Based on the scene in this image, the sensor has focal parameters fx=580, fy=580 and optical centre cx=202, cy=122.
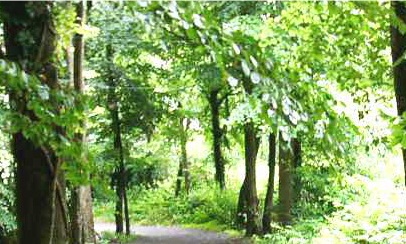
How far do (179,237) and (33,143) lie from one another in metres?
16.0

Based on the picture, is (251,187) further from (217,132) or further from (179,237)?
(217,132)

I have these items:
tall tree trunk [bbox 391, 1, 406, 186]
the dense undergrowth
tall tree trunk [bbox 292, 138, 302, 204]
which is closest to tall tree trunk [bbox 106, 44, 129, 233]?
the dense undergrowth

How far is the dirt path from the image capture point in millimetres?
16172

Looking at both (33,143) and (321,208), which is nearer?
(33,143)

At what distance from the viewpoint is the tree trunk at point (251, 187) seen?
15828 mm

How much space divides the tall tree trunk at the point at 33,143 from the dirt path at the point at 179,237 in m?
13.6

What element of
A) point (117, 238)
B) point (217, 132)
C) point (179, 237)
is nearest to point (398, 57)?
point (117, 238)

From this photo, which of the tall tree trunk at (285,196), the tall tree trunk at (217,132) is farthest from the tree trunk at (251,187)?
the tall tree trunk at (217,132)

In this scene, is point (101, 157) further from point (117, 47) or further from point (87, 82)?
point (117, 47)

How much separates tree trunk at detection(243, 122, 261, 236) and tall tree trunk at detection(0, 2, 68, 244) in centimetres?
1368

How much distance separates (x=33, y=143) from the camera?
2.08 metres

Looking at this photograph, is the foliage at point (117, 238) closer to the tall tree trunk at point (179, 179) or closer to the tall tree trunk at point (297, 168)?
the tall tree trunk at point (297, 168)

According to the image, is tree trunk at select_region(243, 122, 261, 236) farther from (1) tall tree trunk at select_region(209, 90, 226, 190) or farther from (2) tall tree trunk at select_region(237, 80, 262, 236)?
(1) tall tree trunk at select_region(209, 90, 226, 190)

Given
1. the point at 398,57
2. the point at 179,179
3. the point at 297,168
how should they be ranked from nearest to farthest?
1. the point at 398,57
2. the point at 297,168
3. the point at 179,179
